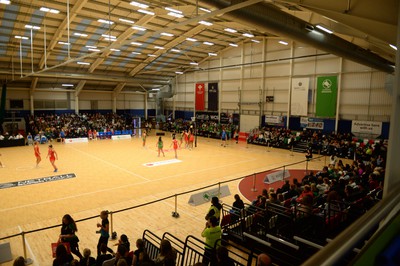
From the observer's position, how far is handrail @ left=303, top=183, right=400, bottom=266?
3.42 feet

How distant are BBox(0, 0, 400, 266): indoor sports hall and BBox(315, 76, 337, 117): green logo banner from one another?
0.46 feet

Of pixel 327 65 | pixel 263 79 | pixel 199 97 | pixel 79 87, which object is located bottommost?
pixel 199 97

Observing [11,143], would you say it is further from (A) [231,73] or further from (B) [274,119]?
(B) [274,119]

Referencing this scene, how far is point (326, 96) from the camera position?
26.9 m

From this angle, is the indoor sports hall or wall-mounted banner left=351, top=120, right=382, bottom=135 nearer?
the indoor sports hall

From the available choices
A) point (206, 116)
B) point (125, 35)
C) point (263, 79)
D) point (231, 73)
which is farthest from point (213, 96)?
point (125, 35)

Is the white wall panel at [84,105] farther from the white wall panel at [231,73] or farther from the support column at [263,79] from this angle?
the support column at [263,79]

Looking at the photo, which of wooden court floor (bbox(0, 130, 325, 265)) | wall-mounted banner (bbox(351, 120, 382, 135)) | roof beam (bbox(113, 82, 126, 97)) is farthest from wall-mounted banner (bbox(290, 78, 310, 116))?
roof beam (bbox(113, 82, 126, 97))

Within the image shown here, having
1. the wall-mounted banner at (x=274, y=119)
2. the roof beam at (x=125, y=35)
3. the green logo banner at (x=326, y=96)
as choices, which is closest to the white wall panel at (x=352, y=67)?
the green logo banner at (x=326, y=96)

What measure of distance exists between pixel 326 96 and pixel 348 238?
2860 cm

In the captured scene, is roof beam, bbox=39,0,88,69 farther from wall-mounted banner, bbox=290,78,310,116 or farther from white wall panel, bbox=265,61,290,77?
wall-mounted banner, bbox=290,78,310,116

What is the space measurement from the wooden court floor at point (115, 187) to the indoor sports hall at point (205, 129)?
0.31ft

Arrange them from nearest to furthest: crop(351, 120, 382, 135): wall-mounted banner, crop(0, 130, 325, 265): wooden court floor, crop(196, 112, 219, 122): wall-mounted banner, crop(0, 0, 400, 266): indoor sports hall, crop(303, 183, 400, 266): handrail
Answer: crop(303, 183, 400, 266): handrail → crop(0, 0, 400, 266): indoor sports hall → crop(0, 130, 325, 265): wooden court floor → crop(351, 120, 382, 135): wall-mounted banner → crop(196, 112, 219, 122): wall-mounted banner

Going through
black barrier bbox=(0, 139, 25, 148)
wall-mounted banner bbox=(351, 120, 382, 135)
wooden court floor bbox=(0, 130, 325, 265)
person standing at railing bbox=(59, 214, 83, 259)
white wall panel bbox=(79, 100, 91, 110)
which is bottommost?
wooden court floor bbox=(0, 130, 325, 265)
